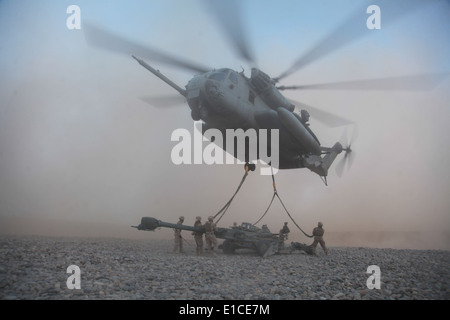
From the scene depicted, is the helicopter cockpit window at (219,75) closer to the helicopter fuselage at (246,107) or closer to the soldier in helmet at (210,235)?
the helicopter fuselage at (246,107)

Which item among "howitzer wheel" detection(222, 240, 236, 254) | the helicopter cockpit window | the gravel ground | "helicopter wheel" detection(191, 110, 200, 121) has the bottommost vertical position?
"howitzer wheel" detection(222, 240, 236, 254)

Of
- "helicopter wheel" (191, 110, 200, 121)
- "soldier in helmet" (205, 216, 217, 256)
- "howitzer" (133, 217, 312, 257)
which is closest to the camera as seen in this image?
"helicopter wheel" (191, 110, 200, 121)

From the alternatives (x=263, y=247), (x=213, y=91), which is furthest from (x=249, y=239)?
(x=213, y=91)

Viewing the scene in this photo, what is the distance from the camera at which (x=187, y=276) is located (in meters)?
6.38

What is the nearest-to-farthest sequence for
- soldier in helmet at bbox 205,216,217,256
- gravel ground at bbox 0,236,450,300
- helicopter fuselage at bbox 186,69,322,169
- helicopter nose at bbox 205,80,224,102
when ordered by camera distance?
1. gravel ground at bbox 0,236,450,300
2. helicopter nose at bbox 205,80,224,102
3. helicopter fuselage at bbox 186,69,322,169
4. soldier in helmet at bbox 205,216,217,256

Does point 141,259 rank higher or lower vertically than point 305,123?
lower

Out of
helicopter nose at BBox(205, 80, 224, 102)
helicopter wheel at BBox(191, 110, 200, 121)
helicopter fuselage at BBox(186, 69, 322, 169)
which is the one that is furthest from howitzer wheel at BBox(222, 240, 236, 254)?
helicopter nose at BBox(205, 80, 224, 102)

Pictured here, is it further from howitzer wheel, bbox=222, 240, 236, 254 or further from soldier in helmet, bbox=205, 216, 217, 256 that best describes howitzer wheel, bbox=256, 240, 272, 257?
soldier in helmet, bbox=205, 216, 217, 256

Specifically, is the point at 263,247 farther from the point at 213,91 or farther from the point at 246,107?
the point at 213,91

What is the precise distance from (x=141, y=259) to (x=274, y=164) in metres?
7.03

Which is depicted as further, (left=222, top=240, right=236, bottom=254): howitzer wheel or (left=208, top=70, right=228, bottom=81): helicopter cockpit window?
(left=222, top=240, right=236, bottom=254): howitzer wheel
